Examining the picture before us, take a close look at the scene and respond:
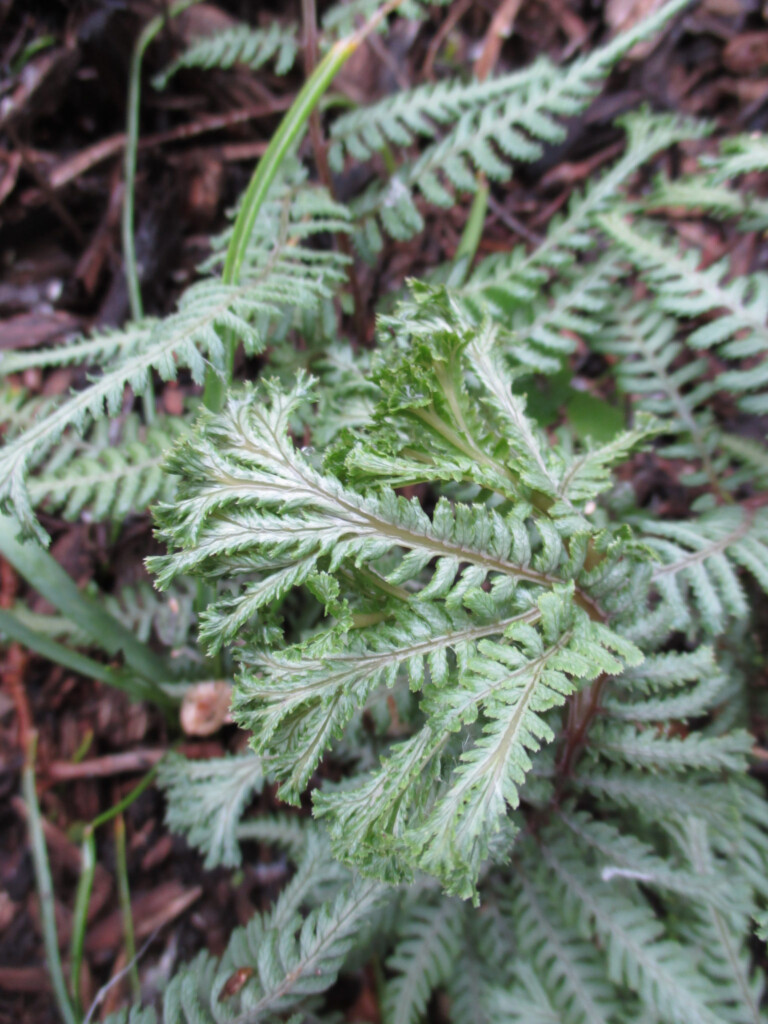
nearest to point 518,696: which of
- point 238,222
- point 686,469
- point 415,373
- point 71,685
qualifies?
point 415,373

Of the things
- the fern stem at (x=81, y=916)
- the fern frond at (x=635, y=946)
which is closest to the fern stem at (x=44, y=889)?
the fern stem at (x=81, y=916)

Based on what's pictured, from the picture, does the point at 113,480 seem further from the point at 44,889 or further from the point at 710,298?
the point at 710,298

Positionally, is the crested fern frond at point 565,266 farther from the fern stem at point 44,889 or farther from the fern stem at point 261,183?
the fern stem at point 44,889

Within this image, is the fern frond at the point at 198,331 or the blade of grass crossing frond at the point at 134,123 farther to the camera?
the blade of grass crossing frond at the point at 134,123

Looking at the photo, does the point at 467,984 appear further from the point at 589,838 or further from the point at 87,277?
the point at 87,277

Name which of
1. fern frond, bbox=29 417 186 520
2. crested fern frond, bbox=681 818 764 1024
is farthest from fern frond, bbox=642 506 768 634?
fern frond, bbox=29 417 186 520

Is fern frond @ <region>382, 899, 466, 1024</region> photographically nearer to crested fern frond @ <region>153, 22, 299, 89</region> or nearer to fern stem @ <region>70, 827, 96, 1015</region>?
fern stem @ <region>70, 827, 96, 1015</region>
